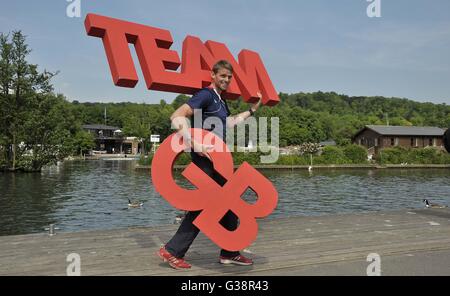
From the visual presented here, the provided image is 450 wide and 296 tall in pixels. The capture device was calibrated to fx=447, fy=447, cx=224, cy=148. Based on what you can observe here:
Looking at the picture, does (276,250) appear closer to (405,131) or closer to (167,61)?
(167,61)

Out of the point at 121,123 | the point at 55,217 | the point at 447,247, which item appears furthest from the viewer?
the point at 121,123

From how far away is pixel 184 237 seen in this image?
4.87 meters

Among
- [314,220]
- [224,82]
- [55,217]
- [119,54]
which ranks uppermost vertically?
[119,54]

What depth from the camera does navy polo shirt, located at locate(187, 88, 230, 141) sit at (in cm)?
486

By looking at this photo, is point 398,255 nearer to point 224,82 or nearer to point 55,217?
point 224,82

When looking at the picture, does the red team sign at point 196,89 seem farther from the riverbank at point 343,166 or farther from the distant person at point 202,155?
the riverbank at point 343,166

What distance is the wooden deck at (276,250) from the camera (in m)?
4.86

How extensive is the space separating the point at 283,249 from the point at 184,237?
62.8 inches

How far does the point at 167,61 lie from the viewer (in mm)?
5945

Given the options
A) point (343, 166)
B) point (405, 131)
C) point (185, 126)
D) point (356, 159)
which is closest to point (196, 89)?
point (185, 126)

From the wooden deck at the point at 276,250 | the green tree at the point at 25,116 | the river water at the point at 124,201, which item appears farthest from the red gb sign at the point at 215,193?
the green tree at the point at 25,116

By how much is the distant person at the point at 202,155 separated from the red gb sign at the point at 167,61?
0.97m
